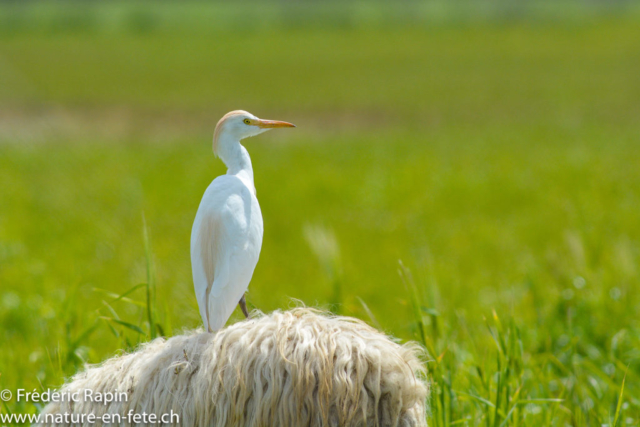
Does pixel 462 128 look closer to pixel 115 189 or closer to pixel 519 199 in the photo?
pixel 519 199

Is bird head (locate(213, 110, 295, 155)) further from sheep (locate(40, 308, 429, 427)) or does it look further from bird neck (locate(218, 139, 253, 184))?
sheep (locate(40, 308, 429, 427))

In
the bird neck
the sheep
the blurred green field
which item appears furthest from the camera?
the blurred green field

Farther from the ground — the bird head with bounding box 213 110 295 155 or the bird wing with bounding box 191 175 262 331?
the bird head with bounding box 213 110 295 155

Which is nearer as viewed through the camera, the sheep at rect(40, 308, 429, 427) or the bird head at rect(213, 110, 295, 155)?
the sheep at rect(40, 308, 429, 427)

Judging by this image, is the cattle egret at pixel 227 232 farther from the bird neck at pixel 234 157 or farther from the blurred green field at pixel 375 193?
the blurred green field at pixel 375 193

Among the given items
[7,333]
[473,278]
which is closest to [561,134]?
[473,278]

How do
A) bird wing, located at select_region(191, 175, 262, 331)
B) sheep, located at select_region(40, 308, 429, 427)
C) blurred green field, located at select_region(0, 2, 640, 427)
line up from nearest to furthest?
sheep, located at select_region(40, 308, 429, 427)
bird wing, located at select_region(191, 175, 262, 331)
blurred green field, located at select_region(0, 2, 640, 427)

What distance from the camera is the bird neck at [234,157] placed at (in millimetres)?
2443

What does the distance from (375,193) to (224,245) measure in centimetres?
1065

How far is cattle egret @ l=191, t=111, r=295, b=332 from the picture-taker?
233 cm

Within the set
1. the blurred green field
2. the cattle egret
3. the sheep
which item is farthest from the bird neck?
the blurred green field

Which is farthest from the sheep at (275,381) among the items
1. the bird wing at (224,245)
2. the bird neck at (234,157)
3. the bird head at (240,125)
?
the bird head at (240,125)

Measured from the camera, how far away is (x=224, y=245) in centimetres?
236

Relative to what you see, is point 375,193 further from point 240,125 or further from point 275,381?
point 275,381
